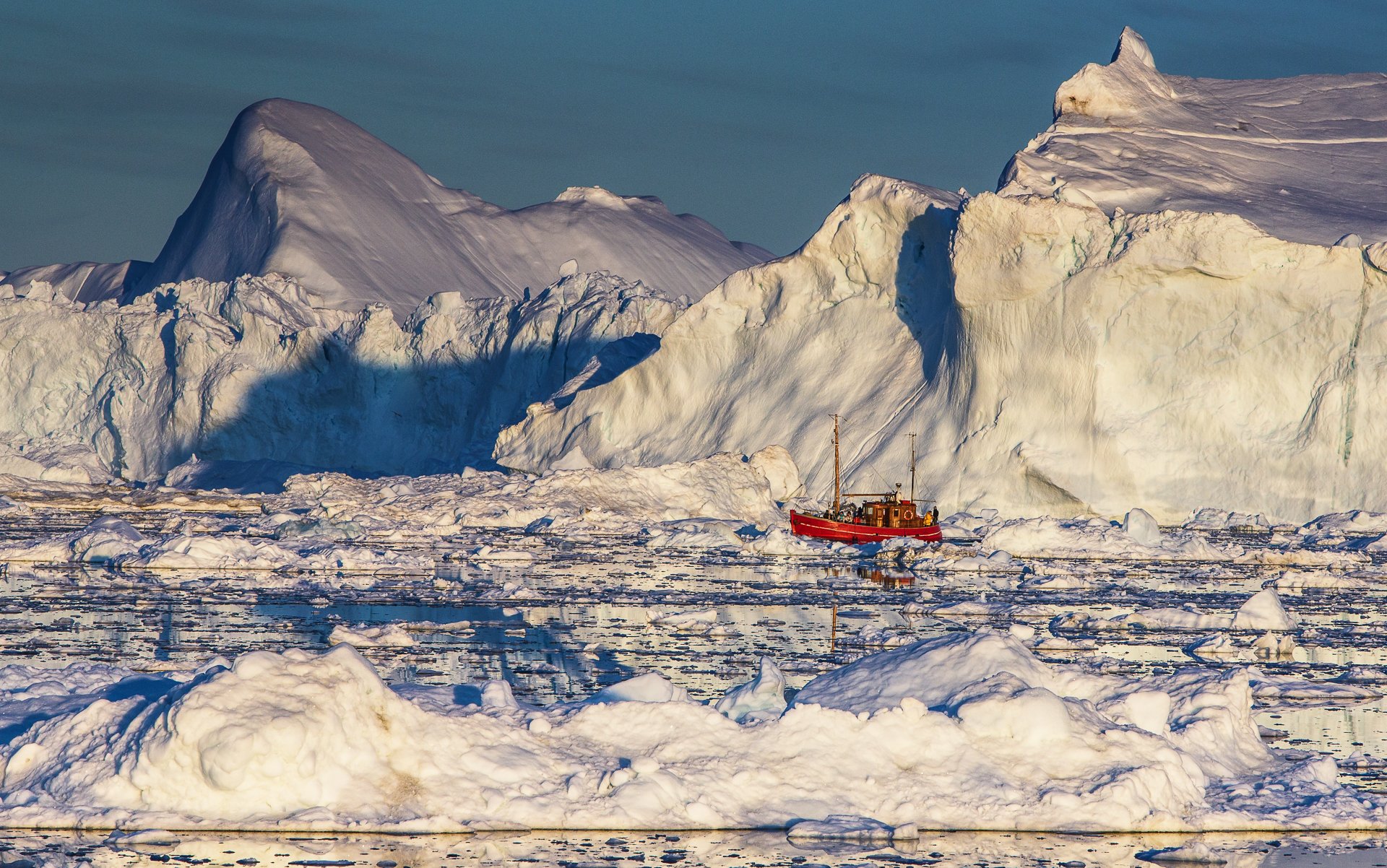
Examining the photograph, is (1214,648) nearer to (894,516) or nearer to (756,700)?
(756,700)

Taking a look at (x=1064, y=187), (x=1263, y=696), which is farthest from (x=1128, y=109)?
(x=1263, y=696)

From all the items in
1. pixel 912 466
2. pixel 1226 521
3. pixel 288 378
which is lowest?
pixel 1226 521

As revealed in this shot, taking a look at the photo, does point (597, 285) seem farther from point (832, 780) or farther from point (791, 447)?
point (832, 780)

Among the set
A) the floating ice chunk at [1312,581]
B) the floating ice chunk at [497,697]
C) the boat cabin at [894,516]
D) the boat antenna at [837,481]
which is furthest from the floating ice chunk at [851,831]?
the boat antenna at [837,481]

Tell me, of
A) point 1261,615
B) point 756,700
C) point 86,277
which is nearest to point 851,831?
point 756,700

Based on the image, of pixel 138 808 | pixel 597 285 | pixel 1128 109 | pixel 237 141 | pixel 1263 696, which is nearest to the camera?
pixel 138 808

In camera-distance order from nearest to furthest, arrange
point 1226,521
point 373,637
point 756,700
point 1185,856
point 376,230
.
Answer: point 1185,856 → point 756,700 → point 373,637 → point 1226,521 → point 376,230

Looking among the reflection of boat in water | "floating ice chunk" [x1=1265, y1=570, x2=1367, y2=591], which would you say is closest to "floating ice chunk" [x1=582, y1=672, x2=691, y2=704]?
"floating ice chunk" [x1=1265, y1=570, x2=1367, y2=591]

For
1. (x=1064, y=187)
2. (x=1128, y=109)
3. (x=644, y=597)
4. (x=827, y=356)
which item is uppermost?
(x=1128, y=109)
